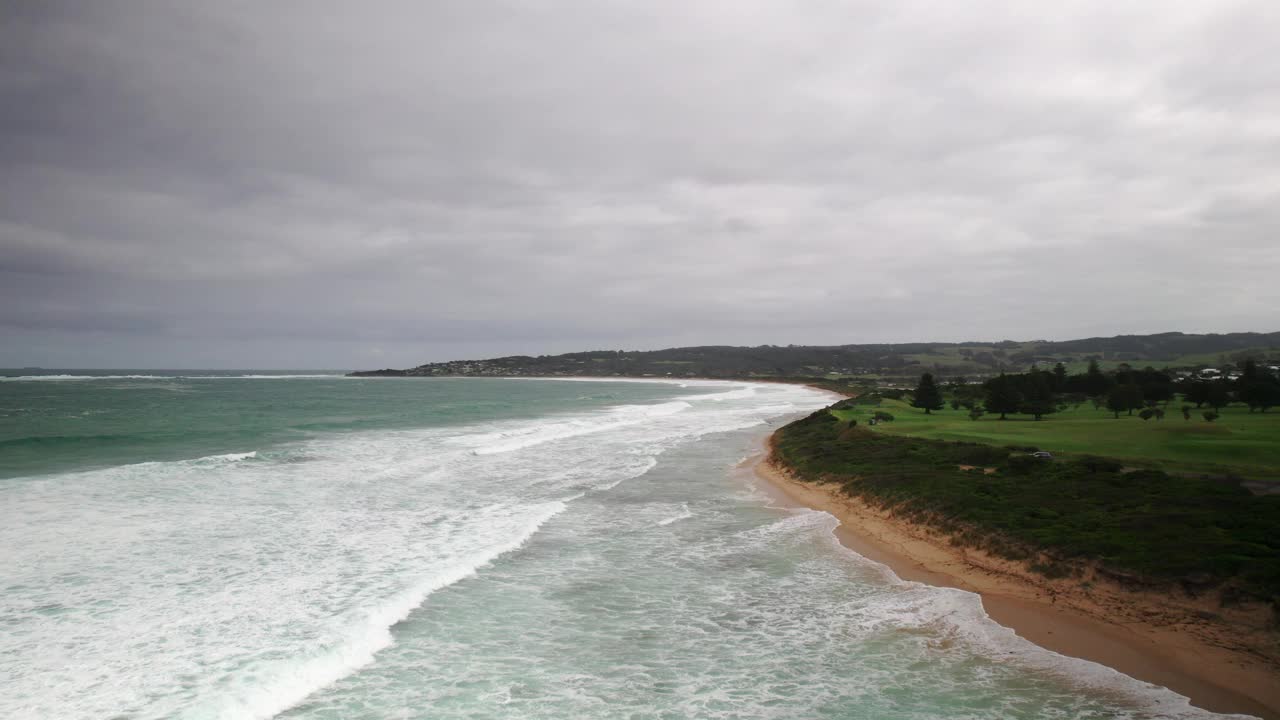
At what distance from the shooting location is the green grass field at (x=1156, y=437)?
16.9 meters

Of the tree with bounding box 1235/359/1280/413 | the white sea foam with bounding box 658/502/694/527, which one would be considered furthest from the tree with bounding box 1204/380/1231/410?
the white sea foam with bounding box 658/502/694/527

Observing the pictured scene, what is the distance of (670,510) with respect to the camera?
60.1 feet

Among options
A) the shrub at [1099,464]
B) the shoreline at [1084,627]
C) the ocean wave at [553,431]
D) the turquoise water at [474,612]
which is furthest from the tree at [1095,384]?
the shoreline at [1084,627]

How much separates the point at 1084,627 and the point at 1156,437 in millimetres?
15949

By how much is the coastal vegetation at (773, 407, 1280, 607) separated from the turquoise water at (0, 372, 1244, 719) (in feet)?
7.40

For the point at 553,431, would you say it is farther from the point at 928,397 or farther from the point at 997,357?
the point at 997,357

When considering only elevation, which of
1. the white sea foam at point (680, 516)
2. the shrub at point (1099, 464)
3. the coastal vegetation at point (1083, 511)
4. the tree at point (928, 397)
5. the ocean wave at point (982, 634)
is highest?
the tree at point (928, 397)

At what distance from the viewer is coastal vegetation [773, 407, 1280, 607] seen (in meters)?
9.72

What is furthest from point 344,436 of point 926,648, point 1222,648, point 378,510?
point 1222,648

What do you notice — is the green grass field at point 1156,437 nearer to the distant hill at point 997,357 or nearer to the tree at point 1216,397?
the tree at point 1216,397

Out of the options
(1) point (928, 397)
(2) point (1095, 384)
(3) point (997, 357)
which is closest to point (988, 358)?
(3) point (997, 357)

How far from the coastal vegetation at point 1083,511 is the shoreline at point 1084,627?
53cm

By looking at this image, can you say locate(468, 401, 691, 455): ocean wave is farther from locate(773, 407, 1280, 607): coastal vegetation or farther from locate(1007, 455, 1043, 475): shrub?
locate(1007, 455, 1043, 475): shrub

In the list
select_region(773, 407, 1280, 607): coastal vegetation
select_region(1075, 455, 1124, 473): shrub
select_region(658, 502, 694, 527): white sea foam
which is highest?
select_region(1075, 455, 1124, 473): shrub
